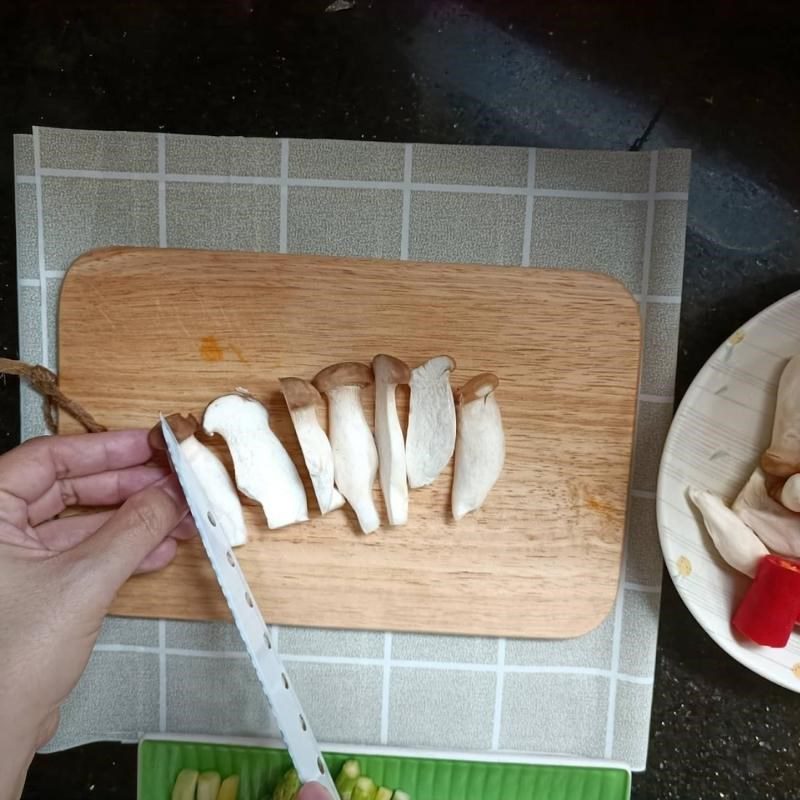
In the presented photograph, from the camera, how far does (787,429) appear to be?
94cm

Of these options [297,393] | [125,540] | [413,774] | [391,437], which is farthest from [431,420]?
[413,774]

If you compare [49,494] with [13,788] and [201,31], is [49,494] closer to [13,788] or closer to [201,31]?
[13,788]

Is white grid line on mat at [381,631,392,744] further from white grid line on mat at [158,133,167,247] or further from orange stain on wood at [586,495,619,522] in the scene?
white grid line on mat at [158,133,167,247]

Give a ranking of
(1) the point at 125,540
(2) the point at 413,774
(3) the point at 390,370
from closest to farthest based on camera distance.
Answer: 1. (1) the point at 125,540
2. (3) the point at 390,370
3. (2) the point at 413,774

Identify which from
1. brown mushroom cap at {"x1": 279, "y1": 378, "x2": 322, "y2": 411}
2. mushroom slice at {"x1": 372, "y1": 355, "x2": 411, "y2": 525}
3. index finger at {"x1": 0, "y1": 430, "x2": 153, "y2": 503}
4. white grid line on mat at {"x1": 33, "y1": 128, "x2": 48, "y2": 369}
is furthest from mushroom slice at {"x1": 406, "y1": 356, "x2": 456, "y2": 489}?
white grid line on mat at {"x1": 33, "y1": 128, "x2": 48, "y2": 369}

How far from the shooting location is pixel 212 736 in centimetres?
110

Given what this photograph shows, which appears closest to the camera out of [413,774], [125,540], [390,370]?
[125,540]

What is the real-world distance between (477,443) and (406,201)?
33cm

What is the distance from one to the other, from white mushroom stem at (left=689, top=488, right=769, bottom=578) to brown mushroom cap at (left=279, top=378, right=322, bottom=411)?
50cm

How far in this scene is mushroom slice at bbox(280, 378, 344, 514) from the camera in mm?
979

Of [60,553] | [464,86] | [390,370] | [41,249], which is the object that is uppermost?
[464,86]

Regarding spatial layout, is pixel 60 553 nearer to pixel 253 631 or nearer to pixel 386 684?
pixel 253 631

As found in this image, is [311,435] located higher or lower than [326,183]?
lower

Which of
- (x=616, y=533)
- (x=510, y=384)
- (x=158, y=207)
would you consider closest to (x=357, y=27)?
(x=158, y=207)
